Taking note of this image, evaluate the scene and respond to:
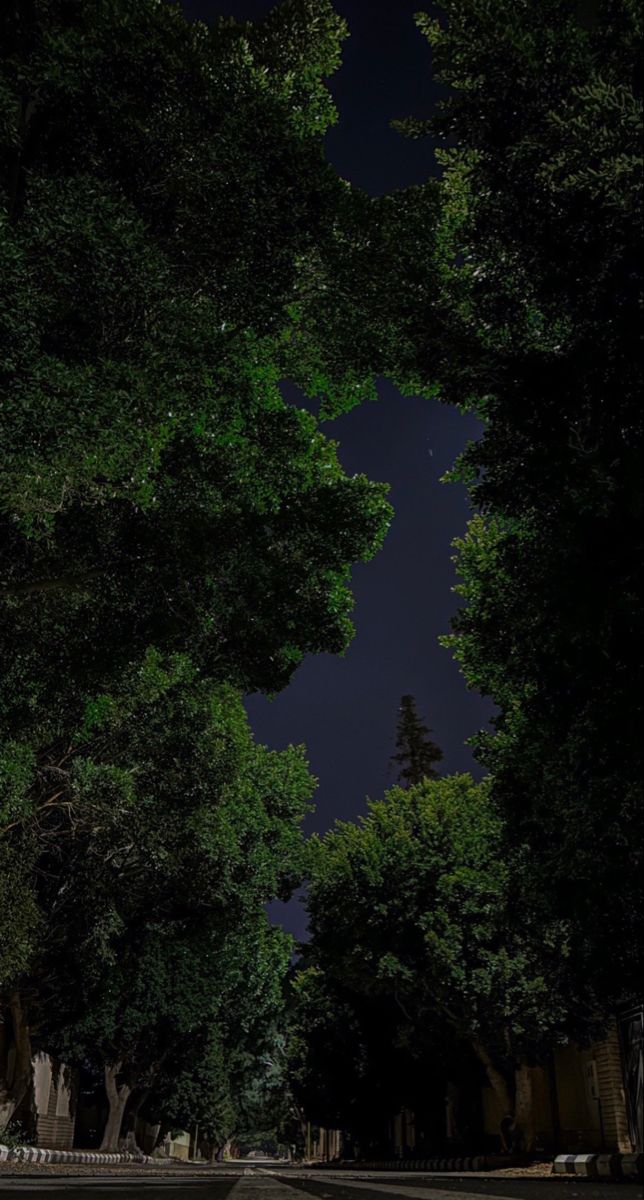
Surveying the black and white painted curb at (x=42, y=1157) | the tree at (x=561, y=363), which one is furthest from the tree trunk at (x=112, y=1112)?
the tree at (x=561, y=363)

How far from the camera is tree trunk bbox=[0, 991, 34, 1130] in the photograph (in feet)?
79.3

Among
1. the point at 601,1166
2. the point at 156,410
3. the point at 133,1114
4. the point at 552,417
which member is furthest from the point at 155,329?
the point at 133,1114

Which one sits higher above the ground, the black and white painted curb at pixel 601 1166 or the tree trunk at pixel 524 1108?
the tree trunk at pixel 524 1108

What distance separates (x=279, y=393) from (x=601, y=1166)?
1250 cm

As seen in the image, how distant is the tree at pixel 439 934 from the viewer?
25.6m

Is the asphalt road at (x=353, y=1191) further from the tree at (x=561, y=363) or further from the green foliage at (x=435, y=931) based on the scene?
the green foliage at (x=435, y=931)

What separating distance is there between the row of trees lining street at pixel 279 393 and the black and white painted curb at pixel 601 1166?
7.73 feet

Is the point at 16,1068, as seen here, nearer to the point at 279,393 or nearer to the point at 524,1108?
the point at 524,1108

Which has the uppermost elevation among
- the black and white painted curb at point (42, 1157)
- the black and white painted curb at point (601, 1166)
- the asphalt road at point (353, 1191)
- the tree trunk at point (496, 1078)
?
the tree trunk at point (496, 1078)

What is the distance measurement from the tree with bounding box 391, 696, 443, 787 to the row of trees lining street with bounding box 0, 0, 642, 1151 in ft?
136

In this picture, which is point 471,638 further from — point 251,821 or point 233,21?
point 251,821

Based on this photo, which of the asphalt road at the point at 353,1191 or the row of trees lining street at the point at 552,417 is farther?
the row of trees lining street at the point at 552,417

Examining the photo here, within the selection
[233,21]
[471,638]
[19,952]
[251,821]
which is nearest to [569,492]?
[471,638]

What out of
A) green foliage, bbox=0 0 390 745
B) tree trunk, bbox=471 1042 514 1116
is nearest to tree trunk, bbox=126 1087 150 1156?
tree trunk, bbox=471 1042 514 1116
